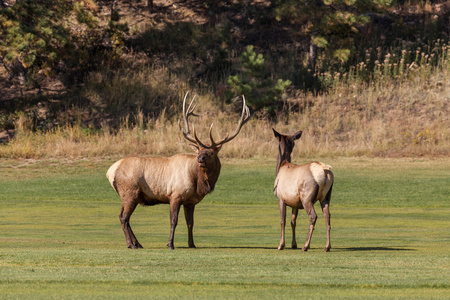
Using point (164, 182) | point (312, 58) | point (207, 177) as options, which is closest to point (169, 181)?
point (164, 182)

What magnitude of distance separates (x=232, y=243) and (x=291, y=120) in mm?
23606

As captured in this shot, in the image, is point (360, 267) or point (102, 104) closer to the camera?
point (360, 267)

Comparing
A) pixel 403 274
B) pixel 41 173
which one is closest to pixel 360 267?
pixel 403 274

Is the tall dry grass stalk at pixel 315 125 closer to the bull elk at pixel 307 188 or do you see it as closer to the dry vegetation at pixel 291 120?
the dry vegetation at pixel 291 120

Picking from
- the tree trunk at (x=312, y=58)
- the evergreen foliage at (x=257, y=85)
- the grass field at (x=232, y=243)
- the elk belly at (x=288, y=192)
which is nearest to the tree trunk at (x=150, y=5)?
the evergreen foliage at (x=257, y=85)

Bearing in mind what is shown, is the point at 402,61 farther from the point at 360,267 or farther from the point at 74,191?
the point at 360,267

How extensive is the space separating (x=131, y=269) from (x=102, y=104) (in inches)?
1211

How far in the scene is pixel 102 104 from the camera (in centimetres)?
4022

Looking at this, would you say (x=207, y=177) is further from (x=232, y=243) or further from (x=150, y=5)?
(x=150, y=5)

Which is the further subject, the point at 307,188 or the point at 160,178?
the point at 160,178

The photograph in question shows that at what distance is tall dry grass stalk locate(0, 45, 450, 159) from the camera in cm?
3534

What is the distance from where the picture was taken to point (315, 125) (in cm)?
3769

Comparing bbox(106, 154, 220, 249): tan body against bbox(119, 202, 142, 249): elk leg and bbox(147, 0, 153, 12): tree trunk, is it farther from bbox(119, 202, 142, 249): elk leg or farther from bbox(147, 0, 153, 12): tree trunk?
bbox(147, 0, 153, 12): tree trunk

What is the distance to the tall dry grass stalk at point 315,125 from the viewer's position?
3534cm
